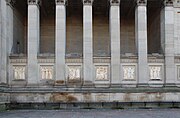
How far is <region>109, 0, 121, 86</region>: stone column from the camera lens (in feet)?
105

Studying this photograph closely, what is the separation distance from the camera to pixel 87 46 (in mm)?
32250

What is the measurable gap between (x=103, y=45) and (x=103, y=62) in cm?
651

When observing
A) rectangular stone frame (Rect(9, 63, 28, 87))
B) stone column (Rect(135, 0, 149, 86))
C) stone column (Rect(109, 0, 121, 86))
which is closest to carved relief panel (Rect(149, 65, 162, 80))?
stone column (Rect(135, 0, 149, 86))

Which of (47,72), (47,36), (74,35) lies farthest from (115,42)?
(47,36)

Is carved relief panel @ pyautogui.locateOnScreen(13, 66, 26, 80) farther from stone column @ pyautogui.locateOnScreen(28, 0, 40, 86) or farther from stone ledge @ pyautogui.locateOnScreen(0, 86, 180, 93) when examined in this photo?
stone ledge @ pyautogui.locateOnScreen(0, 86, 180, 93)

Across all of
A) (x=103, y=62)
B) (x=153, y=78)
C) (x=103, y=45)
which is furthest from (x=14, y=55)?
(x=153, y=78)

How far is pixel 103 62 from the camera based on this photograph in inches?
1273

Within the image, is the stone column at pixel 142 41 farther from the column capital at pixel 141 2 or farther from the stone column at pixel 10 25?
the stone column at pixel 10 25

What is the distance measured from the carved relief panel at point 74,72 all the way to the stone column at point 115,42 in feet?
10.9

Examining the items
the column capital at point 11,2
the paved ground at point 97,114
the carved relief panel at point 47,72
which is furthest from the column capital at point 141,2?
the column capital at point 11,2

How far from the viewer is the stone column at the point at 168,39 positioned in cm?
3241

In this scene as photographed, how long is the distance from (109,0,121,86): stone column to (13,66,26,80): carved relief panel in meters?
8.66

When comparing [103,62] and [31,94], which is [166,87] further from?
[31,94]

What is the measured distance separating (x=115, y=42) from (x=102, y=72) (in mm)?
3207
